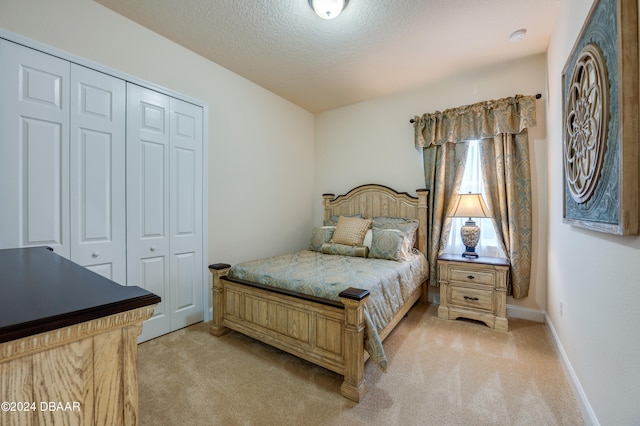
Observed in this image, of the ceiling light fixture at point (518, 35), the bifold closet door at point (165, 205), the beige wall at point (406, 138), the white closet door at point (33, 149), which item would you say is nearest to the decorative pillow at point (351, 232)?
the beige wall at point (406, 138)

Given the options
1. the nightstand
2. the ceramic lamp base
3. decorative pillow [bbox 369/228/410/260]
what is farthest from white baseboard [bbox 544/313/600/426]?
decorative pillow [bbox 369/228/410/260]

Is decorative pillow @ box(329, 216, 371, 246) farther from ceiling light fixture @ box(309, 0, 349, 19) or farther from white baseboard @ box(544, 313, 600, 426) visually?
ceiling light fixture @ box(309, 0, 349, 19)

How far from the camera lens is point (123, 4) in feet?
7.06

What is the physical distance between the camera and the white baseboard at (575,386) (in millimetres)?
1451

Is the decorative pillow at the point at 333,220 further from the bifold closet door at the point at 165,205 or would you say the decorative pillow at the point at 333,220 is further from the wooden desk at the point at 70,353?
the wooden desk at the point at 70,353

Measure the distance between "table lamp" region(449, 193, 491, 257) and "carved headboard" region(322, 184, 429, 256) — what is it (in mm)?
410

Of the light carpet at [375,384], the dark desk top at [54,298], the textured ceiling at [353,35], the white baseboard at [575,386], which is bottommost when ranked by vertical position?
the light carpet at [375,384]

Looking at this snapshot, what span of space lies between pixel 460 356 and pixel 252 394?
1.63 metres

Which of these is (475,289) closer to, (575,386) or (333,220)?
(575,386)

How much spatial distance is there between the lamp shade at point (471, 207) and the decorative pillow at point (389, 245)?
614 mm

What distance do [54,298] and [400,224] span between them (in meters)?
3.10

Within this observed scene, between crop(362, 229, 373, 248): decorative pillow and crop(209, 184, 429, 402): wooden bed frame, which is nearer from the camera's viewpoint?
crop(209, 184, 429, 402): wooden bed frame

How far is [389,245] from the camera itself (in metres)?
2.93

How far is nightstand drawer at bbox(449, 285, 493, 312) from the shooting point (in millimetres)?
2725
